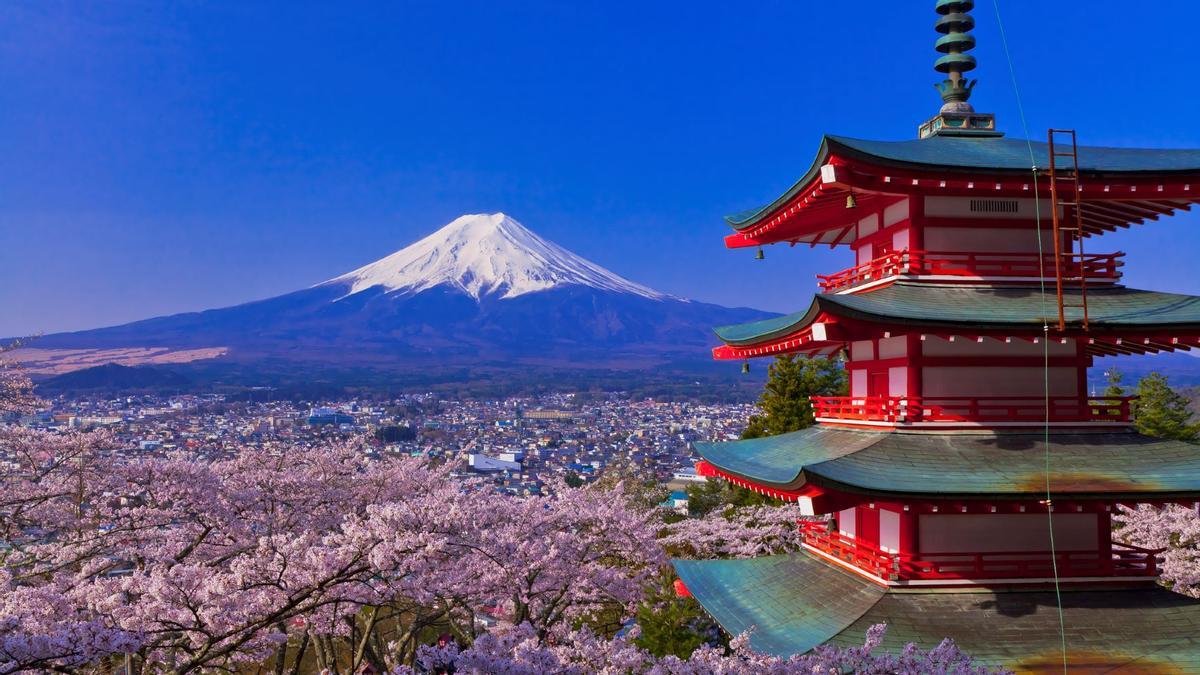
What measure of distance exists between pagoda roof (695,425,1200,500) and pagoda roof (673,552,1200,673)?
4.66 ft

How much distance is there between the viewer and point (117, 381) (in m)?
117

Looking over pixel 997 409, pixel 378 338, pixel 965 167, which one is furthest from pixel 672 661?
pixel 378 338

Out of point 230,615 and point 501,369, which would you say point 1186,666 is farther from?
point 501,369

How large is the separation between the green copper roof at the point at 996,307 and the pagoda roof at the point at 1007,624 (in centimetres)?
302

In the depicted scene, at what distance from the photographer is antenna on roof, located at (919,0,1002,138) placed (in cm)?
1236

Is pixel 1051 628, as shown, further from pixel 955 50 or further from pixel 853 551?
pixel 955 50

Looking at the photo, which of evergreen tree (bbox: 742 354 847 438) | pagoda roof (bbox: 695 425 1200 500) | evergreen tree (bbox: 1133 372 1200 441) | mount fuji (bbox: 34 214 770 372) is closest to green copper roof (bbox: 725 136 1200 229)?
pagoda roof (bbox: 695 425 1200 500)

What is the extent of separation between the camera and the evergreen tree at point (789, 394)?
3162 centimetres

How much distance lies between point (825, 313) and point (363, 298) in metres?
195

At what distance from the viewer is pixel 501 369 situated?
162 m

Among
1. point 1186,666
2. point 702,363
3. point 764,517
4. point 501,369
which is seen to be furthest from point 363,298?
point 1186,666

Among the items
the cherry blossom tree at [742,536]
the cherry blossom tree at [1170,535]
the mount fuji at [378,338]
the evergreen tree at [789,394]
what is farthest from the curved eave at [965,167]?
the mount fuji at [378,338]

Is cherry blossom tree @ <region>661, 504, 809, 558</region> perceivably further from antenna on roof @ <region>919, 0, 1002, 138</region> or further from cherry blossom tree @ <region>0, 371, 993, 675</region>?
antenna on roof @ <region>919, 0, 1002, 138</region>

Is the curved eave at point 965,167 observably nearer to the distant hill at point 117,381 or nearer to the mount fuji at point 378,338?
the distant hill at point 117,381
